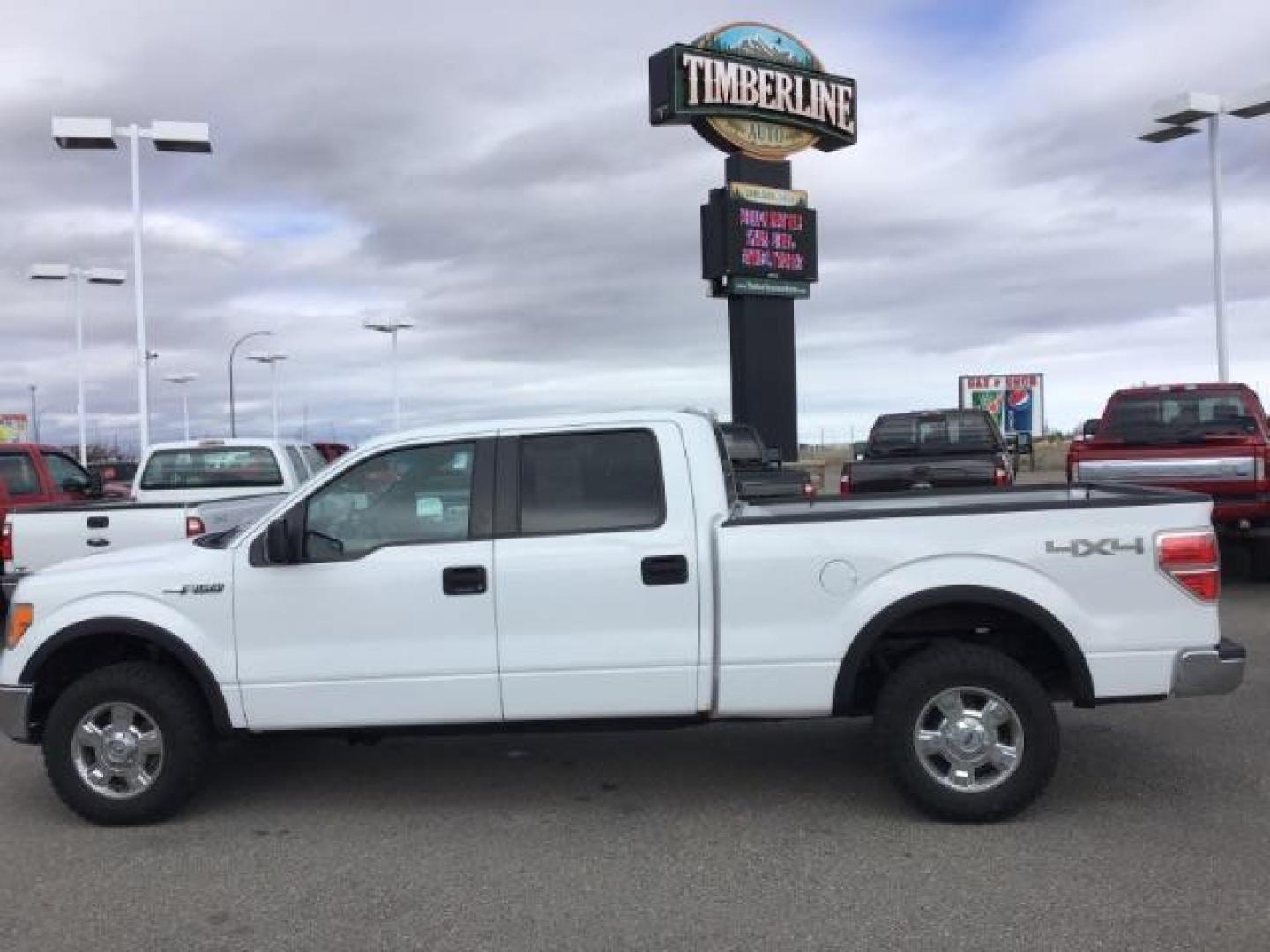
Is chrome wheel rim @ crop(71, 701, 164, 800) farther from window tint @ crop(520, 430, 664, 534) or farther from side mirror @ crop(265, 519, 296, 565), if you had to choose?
window tint @ crop(520, 430, 664, 534)

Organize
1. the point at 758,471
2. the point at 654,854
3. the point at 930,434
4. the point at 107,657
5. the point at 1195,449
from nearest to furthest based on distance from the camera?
the point at 654,854 < the point at 107,657 < the point at 1195,449 < the point at 758,471 < the point at 930,434

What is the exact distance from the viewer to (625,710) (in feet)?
17.1

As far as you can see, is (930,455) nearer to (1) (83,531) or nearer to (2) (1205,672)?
(1) (83,531)

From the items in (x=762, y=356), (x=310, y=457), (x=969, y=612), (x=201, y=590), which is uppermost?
(x=762, y=356)

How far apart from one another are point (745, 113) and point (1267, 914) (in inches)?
829

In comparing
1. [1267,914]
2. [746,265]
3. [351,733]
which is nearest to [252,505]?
[351,733]

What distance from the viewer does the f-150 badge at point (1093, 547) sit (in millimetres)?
5062

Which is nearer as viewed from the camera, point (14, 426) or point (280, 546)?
point (280, 546)

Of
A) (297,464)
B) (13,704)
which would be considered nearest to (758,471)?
(297,464)

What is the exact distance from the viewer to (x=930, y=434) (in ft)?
53.1

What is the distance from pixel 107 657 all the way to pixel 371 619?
1440 mm

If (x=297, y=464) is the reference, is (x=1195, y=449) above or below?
below

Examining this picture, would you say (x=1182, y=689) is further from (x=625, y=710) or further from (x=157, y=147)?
(x=157, y=147)

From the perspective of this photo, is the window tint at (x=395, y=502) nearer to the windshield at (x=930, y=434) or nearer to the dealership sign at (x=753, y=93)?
the windshield at (x=930, y=434)
